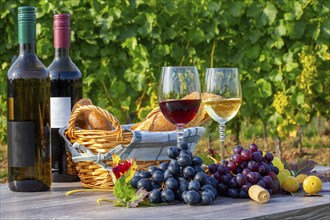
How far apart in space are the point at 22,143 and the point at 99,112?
284 mm

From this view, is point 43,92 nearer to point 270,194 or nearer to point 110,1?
point 270,194

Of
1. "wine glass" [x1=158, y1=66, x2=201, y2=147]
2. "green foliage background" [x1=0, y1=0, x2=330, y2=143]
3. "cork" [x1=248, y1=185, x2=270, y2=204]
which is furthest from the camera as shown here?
"green foliage background" [x1=0, y1=0, x2=330, y2=143]

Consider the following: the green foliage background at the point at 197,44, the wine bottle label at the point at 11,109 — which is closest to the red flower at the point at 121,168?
the wine bottle label at the point at 11,109

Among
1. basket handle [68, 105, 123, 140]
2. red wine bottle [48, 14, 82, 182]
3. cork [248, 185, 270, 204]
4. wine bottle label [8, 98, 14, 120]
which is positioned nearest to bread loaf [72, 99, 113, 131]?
basket handle [68, 105, 123, 140]

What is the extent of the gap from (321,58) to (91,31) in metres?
2.11

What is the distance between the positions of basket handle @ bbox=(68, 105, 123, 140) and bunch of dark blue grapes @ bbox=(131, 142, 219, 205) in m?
0.26

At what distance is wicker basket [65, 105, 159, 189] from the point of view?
269 cm

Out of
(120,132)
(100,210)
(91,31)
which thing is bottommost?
(100,210)

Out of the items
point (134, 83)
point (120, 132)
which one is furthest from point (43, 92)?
point (134, 83)

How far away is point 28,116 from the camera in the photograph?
8.95 feet

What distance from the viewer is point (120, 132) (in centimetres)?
269

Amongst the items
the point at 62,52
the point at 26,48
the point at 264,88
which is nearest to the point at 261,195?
the point at 26,48

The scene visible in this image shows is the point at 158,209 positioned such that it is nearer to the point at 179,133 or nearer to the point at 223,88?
the point at 179,133

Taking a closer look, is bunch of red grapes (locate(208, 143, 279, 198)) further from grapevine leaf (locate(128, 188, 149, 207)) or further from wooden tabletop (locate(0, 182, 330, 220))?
grapevine leaf (locate(128, 188, 149, 207))
